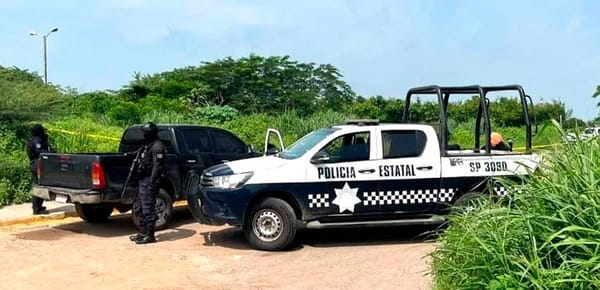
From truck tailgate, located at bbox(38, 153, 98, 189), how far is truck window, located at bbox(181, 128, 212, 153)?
1888 mm

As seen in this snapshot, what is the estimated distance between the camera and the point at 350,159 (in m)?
10.2

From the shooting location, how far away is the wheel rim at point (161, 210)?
1187cm

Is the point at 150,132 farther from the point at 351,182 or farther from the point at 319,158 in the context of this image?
the point at 351,182

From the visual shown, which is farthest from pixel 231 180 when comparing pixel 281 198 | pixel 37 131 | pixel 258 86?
pixel 258 86

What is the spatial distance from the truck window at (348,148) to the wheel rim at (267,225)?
112cm

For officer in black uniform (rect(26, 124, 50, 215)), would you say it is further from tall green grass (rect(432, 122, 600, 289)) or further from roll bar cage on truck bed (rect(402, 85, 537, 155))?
tall green grass (rect(432, 122, 600, 289))

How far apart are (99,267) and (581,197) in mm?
6237

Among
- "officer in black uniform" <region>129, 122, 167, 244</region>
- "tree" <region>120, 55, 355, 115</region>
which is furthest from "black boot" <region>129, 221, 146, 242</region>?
"tree" <region>120, 55, 355, 115</region>

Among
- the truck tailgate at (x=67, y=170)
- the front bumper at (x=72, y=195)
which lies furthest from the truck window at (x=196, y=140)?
the front bumper at (x=72, y=195)

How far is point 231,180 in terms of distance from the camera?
394 inches

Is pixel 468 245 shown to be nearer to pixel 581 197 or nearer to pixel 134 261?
pixel 581 197

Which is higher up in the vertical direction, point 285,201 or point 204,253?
point 285,201

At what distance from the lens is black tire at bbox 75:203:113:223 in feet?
41.7

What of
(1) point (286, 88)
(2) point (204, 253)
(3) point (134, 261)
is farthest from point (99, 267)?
(1) point (286, 88)
